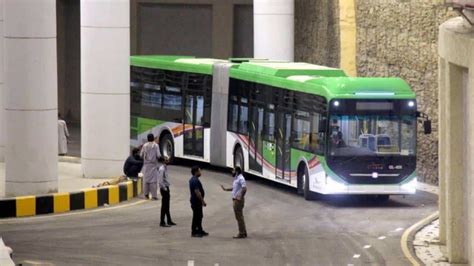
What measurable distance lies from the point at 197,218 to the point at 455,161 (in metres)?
5.06

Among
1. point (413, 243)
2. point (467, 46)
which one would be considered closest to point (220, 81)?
point (413, 243)

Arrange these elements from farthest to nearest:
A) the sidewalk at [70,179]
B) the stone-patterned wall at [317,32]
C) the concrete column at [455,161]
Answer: the stone-patterned wall at [317,32]
the sidewalk at [70,179]
the concrete column at [455,161]

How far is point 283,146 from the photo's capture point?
1474 inches

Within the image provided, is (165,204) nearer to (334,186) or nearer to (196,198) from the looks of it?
(196,198)

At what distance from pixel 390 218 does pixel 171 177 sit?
916 cm

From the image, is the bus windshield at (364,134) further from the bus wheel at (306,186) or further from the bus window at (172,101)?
the bus window at (172,101)

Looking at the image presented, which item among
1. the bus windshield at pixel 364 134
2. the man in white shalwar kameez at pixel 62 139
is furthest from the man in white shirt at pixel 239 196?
the man in white shalwar kameez at pixel 62 139

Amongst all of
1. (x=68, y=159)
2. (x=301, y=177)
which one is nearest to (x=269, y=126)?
(x=301, y=177)

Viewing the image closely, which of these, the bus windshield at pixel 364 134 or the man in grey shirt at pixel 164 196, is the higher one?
the bus windshield at pixel 364 134

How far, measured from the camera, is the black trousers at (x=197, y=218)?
2958 cm

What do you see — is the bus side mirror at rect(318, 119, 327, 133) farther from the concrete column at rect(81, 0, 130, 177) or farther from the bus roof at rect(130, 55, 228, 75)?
the bus roof at rect(130, 55, 228, 75)

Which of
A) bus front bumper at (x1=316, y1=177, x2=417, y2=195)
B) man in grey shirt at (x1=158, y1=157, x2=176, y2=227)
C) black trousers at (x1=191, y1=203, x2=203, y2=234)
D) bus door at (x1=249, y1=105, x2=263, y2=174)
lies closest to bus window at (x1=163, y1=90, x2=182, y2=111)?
bus door at (x1=249, y1=105, x2=263, y2=174)

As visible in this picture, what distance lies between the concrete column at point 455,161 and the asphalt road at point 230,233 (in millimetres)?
956

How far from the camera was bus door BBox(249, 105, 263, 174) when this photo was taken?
38969 mm
